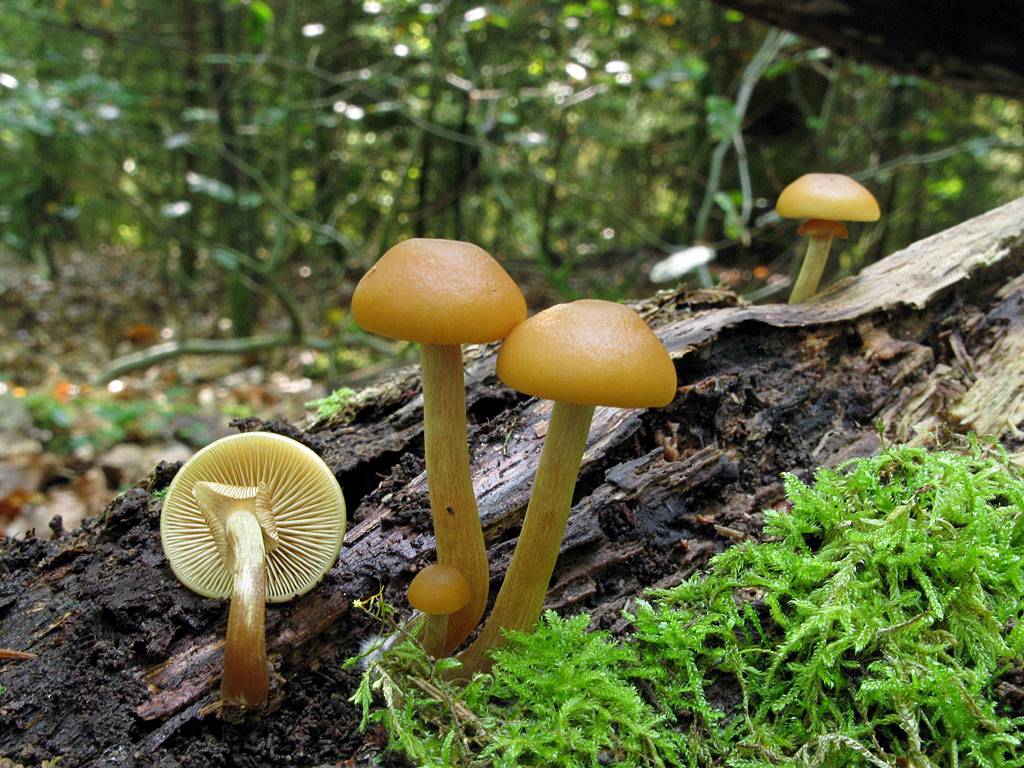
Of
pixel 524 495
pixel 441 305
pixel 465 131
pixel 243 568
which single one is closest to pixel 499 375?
pixel 441 305

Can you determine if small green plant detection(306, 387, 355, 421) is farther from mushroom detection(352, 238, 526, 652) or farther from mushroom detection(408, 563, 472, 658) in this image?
mushroom detection(408, 563, 472, 658)

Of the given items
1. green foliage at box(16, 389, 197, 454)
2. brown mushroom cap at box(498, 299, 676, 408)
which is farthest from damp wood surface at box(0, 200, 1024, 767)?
green foliage at box(16, 389, 197, 454)

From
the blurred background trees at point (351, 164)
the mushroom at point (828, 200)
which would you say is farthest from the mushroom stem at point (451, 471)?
the mushroom at point (828, 200)

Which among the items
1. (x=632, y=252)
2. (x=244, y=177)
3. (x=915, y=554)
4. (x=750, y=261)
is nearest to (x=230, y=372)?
(x=244, y=177)

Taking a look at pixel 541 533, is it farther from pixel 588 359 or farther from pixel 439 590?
pixel 588 359

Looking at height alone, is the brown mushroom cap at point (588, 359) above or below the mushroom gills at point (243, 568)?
above

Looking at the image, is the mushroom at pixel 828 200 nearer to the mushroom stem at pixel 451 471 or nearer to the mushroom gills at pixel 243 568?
the mushroom stem at pixel 451 471

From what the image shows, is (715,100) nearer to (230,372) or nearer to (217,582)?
(217,582)
